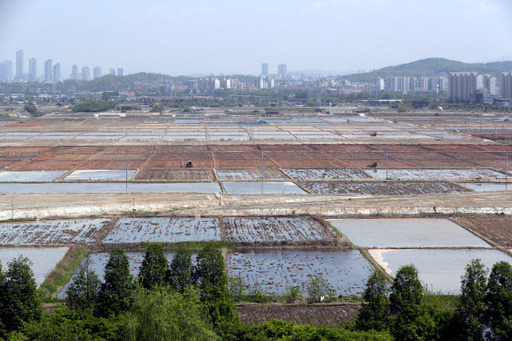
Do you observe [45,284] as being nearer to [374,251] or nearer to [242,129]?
[374,251]

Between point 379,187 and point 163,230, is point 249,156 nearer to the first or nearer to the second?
point 379,187

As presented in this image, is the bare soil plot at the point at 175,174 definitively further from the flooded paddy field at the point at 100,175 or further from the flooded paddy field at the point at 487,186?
the flooded paddy field at the point at 487,186

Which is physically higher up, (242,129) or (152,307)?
(242,129)

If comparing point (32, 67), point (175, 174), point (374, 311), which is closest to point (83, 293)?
point (374, 311)

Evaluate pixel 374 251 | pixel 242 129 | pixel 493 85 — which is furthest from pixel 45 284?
pixel 493 85

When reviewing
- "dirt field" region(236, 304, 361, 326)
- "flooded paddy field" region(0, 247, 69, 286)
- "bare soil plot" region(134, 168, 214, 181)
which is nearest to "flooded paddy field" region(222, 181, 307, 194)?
"bare soil plot" region(134, 168, 214, 181)

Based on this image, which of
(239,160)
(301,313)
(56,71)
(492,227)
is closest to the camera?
(301,313)

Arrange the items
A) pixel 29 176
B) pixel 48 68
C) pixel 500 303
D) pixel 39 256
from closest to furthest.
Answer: pixel 500 303, pixel 39 256, pixel 29 176, pixel 48 68
